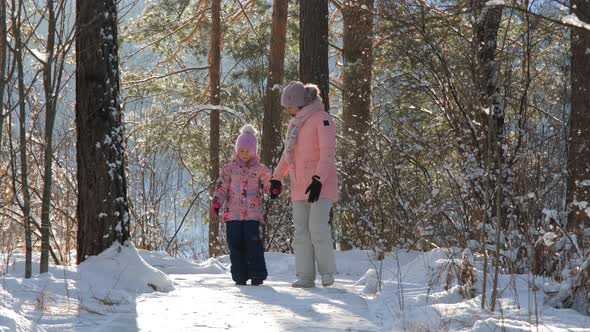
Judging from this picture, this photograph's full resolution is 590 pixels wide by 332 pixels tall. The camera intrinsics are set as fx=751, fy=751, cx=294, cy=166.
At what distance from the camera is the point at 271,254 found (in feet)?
30.8

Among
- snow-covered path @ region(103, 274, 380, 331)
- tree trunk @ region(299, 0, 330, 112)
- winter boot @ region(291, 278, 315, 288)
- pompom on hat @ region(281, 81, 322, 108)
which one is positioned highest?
tree trunk @ region(299, 0, 330, 112)

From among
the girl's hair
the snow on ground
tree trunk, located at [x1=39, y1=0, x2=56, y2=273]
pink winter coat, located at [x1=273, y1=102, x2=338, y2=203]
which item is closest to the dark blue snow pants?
the snow on ground

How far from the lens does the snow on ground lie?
406cm

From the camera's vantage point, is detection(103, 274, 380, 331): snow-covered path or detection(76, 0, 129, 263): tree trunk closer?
detection(103, 274, 380, 331): snow-covered path

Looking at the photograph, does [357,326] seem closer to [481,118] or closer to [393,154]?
[481,118]

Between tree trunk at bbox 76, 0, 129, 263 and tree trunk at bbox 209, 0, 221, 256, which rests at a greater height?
tree trunk at bbox 209, 0, 221, 256

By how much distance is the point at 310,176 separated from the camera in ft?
21.9

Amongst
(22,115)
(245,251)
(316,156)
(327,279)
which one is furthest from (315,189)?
(22,115)

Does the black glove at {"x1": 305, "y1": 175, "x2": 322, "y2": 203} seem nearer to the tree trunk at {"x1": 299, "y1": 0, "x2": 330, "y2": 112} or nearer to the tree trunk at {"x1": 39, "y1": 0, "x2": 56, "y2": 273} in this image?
the tree trunk at {"x1": 39, "y1": 0, "x2": 56, "y2": 273}

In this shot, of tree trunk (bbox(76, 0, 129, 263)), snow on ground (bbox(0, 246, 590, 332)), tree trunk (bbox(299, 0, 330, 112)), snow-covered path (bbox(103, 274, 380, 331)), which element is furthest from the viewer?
tree trunk (bbox(299, 0, 330, 112))

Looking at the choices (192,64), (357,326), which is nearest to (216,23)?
(192,64)

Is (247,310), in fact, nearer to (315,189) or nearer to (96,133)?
(315,189)

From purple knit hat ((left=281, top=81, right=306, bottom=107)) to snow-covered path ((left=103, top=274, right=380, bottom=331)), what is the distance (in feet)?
5.41

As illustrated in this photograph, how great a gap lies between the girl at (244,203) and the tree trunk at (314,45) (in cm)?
340
